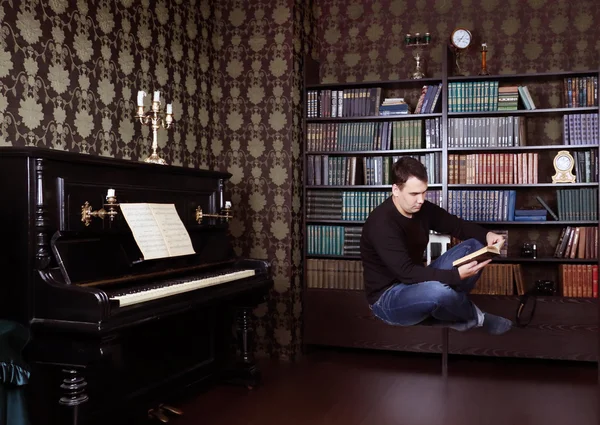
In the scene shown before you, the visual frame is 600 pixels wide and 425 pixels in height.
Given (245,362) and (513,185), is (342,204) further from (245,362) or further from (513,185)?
(245,362)

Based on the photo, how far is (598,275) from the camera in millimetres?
4414

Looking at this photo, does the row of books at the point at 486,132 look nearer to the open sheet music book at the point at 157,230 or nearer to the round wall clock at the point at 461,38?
the round wall clock at the point at 461,38

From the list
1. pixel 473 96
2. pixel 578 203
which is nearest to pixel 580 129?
pixel 578 203

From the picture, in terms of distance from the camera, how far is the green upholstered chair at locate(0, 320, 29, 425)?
236 cm

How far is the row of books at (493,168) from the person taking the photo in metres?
4.58

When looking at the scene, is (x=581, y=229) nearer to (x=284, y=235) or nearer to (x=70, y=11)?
(x=284, y=235)

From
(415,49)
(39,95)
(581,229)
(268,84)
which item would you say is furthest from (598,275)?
(39,95)

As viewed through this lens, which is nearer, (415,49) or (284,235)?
(284,235)

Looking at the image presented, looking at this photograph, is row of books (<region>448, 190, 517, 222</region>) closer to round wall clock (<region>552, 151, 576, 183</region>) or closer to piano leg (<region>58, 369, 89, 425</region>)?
round wall clock (<region>552, 151, 576, 183</region>)

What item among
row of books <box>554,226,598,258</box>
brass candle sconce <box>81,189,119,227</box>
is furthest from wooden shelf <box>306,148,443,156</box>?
brass candle sconce <box>81,189,119,227</box>

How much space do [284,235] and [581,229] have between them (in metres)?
2.05

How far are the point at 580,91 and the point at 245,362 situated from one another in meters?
2.88

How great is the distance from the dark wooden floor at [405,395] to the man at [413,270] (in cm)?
55

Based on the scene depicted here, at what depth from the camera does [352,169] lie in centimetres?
489
